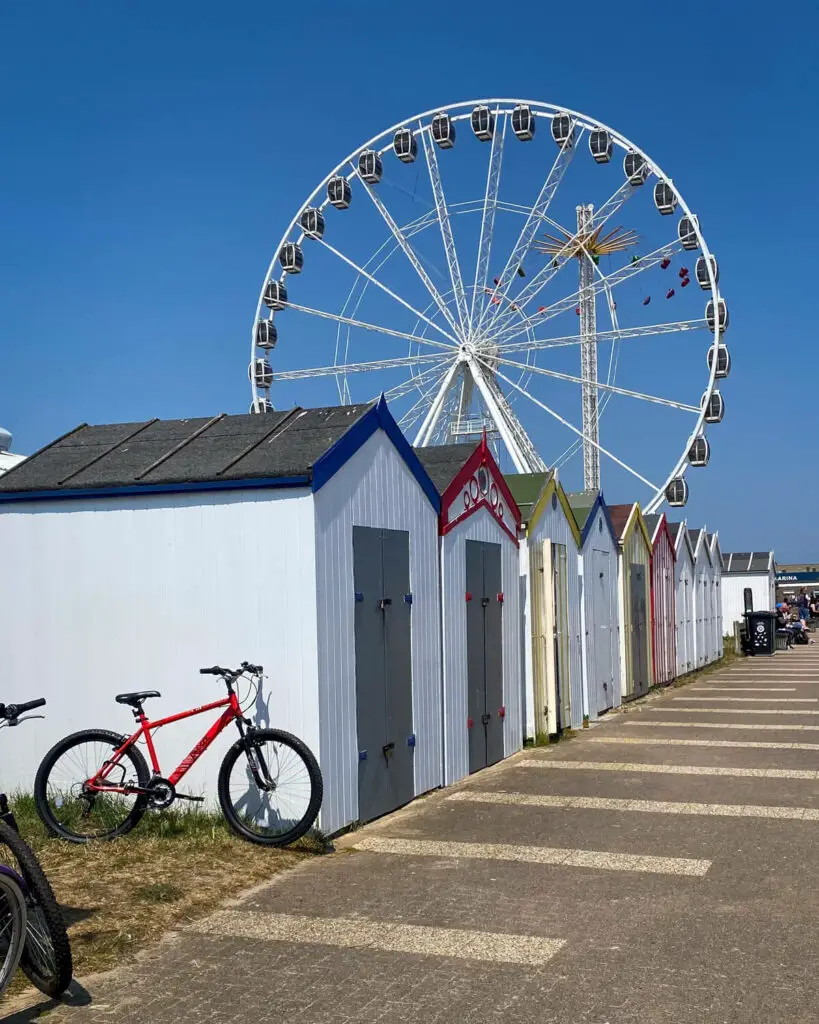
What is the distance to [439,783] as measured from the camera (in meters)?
9.75

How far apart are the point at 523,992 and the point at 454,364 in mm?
22698

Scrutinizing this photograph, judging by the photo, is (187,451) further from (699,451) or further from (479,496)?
(699,451)

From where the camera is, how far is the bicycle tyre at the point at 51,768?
7.23 meters

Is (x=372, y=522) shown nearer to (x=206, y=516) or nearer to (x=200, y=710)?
(x=206, y=516)

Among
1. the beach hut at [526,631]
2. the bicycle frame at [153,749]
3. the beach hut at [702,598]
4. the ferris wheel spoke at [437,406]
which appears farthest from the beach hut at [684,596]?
the bicycle frame at [153,749]

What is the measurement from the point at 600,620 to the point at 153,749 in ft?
34.4

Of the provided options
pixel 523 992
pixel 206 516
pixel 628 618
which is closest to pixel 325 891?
pixel 523 992

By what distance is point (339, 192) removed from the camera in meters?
27.2

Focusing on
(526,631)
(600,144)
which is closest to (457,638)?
(526,631)

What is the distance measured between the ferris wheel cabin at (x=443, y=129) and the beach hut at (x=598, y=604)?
1236 cm

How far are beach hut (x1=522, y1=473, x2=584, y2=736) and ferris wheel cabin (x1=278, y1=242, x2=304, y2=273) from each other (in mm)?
13861

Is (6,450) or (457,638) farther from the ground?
(6,450)

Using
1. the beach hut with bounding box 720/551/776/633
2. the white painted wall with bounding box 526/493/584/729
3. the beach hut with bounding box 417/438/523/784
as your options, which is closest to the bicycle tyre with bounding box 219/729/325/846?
the beach hut with bounding box 417/438/523/784

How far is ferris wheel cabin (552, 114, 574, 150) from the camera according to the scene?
25.8m
